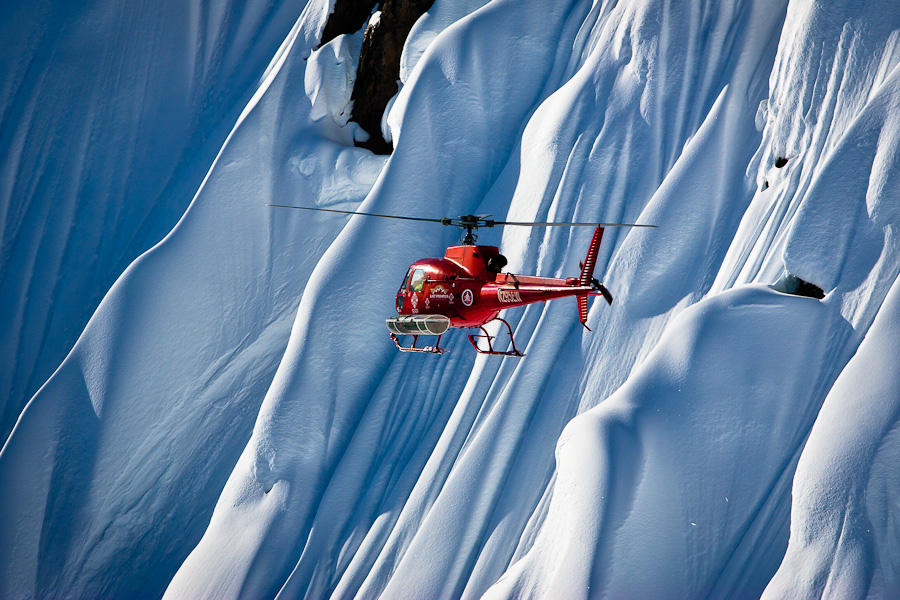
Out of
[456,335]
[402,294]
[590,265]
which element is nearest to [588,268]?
[590,265]

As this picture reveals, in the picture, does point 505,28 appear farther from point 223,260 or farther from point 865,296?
point 865,296

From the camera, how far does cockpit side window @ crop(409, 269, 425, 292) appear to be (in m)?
11.2

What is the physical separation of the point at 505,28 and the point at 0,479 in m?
13.9

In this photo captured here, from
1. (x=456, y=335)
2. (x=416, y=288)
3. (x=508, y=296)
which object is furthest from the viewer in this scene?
(x=456, y=335)

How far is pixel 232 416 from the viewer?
57.0 feet

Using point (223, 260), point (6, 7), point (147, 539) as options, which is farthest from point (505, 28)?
point (6, 7)

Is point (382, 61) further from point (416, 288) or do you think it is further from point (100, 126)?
point (416, 288)

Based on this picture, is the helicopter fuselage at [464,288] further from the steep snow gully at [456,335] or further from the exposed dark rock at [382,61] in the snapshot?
the exposed dark rock at [382,61]

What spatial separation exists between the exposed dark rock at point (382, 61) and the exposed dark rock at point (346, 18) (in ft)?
2.73

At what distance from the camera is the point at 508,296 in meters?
10.6

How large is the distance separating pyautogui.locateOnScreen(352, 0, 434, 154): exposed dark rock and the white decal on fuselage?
350 inches

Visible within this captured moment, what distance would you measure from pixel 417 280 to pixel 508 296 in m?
1.40

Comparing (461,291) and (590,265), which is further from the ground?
(590,265)

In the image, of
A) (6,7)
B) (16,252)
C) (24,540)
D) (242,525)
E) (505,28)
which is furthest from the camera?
(6,7)
